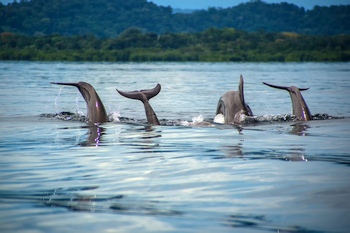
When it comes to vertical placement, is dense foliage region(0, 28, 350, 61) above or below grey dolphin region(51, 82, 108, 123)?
below

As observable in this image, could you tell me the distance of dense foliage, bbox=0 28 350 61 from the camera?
109188mm

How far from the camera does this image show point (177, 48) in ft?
404

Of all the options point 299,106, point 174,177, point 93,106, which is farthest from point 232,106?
point 174,177

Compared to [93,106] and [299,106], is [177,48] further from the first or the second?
[93,106]

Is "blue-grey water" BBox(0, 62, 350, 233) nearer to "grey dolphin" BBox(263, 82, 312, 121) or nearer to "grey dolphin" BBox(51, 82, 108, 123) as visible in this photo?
"grey dolphin" BBox(51, 82, 108, 123)

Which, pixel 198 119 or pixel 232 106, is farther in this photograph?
pixel 198 119

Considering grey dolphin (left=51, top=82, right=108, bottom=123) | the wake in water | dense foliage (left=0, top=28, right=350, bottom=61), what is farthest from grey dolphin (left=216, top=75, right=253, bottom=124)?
dense foliage (left=0, top=28, right=350, bottom=61)

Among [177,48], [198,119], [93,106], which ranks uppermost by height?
[93,106]

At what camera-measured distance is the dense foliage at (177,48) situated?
10919 centimetres

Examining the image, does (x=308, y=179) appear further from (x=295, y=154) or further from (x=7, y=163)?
(x=7, y=163)

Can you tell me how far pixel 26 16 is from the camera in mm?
190875

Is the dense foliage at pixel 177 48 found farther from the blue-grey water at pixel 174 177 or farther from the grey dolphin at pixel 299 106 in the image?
the blue-grey water at pixel 174 177

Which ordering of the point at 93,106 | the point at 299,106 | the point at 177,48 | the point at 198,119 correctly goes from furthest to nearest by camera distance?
the point at 177,48 → the point at 198,119 → the point at 299,106 → the point at 93,106

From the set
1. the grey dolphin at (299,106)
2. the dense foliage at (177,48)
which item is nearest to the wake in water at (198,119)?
the grey dolphin at (299,106)
